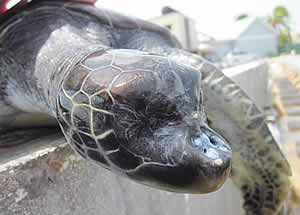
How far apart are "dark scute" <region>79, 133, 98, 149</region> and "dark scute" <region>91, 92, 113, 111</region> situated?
0.23 ft

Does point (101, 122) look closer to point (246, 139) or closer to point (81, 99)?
point (81, 99)

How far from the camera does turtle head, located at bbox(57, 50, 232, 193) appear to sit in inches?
18.5

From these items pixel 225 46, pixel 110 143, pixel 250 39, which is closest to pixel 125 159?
pixel 110 143

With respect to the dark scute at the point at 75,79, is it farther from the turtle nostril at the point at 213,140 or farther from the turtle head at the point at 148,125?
the turtle nostril at the point at 213,140

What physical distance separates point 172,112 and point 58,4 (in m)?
0.84

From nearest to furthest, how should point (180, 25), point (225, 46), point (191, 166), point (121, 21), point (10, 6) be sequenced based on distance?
point (191, 166) → point (10, 6) → point (121, 21) → point (180, 25) → point (225, 46)

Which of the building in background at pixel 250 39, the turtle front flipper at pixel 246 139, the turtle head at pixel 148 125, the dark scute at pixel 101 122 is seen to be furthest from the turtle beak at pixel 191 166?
Result: the building in background at pixel 250 39

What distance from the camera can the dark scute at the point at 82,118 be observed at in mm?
517

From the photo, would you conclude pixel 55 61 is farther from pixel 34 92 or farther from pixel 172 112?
pixel 172 112

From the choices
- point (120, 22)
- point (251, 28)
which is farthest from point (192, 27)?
point (251, 28)

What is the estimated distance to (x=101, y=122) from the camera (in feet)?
1.65

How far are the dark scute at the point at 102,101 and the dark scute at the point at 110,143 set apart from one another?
57 mm

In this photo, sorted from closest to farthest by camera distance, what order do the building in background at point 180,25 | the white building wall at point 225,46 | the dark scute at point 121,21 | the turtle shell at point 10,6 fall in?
the turtle shell at point 10,6 → the dark scute at point 121,21 → the building in background at point 180,25 → the white building wall at point 225,46

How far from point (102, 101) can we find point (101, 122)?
4 cm
